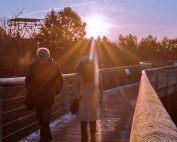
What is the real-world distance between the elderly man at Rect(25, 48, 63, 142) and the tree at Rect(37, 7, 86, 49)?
212 feet

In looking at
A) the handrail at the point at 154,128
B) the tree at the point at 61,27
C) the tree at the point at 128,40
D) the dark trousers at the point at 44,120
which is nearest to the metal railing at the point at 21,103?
the dark trousers at the point at 44,120

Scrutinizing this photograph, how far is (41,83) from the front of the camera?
25.3 feet

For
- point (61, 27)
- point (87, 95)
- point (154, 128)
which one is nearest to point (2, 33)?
point (61, 27)

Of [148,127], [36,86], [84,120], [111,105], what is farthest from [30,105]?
[111,105]

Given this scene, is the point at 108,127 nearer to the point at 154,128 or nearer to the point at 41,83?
the point at 41,83

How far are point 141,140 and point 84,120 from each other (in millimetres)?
4508

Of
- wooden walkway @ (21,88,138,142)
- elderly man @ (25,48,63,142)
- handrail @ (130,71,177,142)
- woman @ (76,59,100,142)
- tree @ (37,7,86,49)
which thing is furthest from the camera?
tree @ (37,7,86,49)

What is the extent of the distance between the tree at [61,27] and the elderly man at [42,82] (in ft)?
212

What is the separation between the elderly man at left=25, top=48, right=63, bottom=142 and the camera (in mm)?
7660

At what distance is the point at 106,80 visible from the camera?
2309cm

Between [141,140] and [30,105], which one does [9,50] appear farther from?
[141,140]

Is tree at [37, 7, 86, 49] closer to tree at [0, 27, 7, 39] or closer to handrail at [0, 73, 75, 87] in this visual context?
tree at [0, 27, 7, 39]

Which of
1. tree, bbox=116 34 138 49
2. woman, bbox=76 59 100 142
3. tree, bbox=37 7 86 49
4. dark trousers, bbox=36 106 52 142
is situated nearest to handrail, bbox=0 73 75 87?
dark trousers, bbox=36 106 52 142

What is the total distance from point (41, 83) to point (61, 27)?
75805mm
